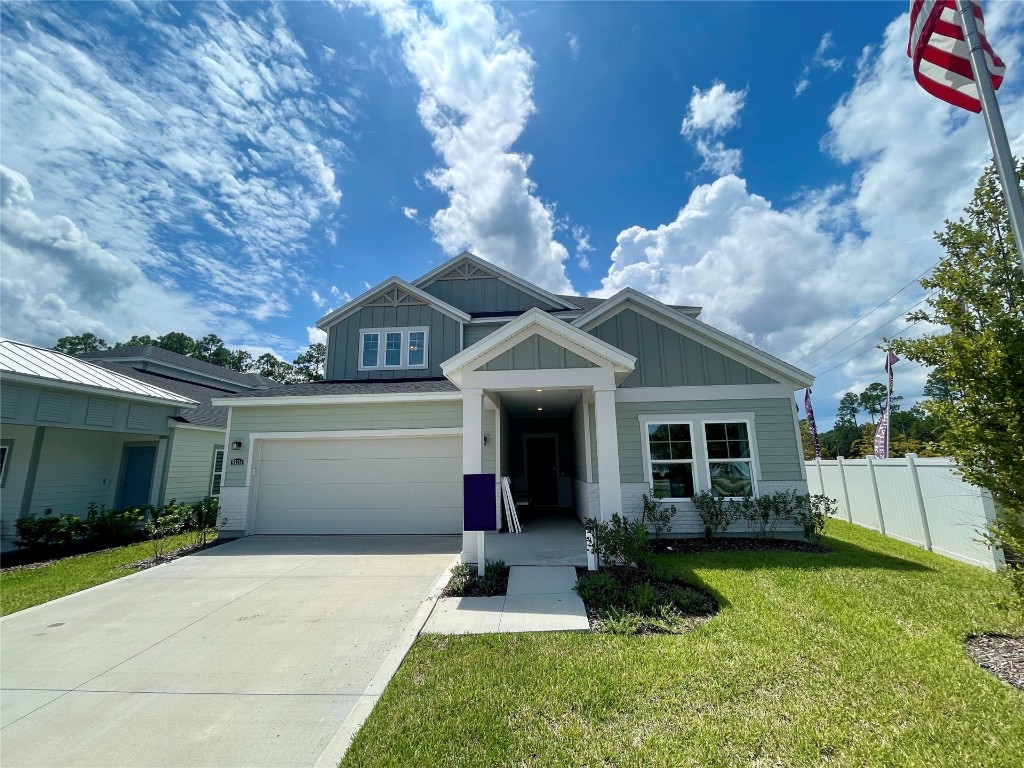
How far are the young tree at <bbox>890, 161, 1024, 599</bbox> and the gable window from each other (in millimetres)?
11379

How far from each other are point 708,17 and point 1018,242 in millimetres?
8508

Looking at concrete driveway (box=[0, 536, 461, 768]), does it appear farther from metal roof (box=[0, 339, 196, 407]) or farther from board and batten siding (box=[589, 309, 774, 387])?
board and batten siding (box=[589, 309, 774, 387])

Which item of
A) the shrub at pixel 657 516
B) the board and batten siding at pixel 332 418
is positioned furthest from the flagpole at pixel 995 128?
the board and batten siding at pixel 332 418

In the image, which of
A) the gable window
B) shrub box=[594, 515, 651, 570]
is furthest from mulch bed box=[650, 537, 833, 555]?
the gable window

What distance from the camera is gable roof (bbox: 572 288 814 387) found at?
340 inches

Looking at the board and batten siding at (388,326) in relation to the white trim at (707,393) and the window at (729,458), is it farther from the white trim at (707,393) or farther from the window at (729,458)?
Answer: the window at (729,458)

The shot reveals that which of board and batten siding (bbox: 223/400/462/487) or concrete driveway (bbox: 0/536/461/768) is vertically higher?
board and batten siding (bbox: 223/400/462/487)

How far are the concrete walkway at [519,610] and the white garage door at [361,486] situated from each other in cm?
392

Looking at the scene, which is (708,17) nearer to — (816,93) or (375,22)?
(816,93)

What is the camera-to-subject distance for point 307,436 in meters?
9.97

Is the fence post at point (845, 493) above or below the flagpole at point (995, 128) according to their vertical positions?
below

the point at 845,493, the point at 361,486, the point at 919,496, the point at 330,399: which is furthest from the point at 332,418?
the point at 845,493

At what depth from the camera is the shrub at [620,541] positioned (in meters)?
5.96

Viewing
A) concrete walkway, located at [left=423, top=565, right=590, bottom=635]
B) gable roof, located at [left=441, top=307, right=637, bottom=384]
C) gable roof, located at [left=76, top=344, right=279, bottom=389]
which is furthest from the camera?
gable roof, located at [left=76, top=344, right=279, bottom=389]
